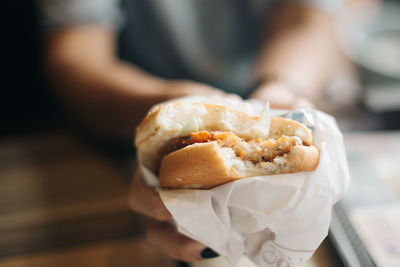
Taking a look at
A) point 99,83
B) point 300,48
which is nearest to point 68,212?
point 99,83

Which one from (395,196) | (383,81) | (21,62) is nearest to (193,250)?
(395,196)

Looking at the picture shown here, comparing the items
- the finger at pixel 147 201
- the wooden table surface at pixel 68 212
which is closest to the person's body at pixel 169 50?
the wooden table surface at pixel 68 212

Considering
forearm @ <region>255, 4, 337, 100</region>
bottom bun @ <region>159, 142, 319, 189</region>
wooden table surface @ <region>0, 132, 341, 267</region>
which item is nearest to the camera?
bottom bun @ <region>159, 142, 319, 189</region>

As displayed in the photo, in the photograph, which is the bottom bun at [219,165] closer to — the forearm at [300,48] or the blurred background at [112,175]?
the blurred background at [112,175]

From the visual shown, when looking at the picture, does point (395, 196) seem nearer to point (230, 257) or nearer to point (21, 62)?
point (230, 257)

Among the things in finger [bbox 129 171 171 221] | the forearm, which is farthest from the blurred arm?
the forearm

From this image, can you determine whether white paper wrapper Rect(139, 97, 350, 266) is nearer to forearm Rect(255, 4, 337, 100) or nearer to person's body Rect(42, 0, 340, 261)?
person's body Rect(42, 0, 340, 261)

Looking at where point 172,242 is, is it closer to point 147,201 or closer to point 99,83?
point 147,201
